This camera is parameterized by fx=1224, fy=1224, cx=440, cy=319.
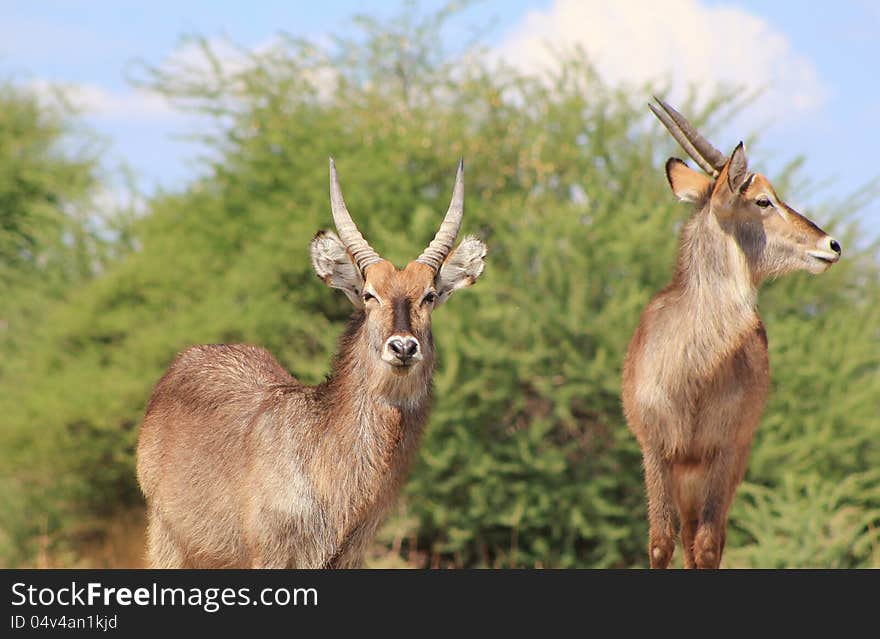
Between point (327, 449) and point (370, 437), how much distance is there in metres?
0.23

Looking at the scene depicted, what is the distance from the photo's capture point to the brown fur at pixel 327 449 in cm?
576

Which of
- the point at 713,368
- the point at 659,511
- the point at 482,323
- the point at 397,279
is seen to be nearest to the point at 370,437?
the point at 397,279

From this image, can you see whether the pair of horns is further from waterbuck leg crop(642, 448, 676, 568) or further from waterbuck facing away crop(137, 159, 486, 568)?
waterbuck leg crop(642, 448, 676, 568)

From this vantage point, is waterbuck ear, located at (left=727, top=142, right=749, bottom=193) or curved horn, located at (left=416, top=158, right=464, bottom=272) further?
waterbuck ear, located at (left=727, top=142, right=749, bottom=193)

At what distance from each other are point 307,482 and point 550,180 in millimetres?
13255

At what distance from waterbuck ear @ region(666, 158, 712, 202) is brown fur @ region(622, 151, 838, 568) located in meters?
0.05

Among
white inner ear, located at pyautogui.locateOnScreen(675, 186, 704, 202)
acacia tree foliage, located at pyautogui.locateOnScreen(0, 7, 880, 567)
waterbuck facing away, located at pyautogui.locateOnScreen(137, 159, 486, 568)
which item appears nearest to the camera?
waterbuck facing away, located at pyautogui.locateOnScreen(137, 159, 486, 568)

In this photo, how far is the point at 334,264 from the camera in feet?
19.4

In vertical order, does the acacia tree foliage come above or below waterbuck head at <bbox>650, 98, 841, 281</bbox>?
above

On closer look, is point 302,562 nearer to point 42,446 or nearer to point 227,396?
point 227,396

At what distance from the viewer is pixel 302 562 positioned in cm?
574

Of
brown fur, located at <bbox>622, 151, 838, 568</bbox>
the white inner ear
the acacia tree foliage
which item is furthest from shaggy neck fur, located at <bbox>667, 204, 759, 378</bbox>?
the acacia tree foliage

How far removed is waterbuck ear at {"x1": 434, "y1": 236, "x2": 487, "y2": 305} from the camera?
597cm
